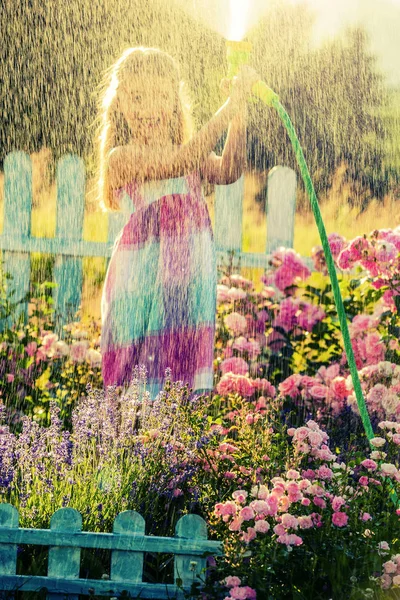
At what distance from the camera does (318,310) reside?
12.9ft

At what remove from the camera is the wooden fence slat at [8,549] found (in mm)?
2104

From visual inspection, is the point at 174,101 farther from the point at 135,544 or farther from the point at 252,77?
the point at 135,544

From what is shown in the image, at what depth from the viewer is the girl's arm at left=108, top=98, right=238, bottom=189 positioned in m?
2.90

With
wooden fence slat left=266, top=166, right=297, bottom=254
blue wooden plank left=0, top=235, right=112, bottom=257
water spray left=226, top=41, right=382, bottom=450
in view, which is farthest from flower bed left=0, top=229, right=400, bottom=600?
wooden fence slat left=266, top=166, right=297, bottom=254

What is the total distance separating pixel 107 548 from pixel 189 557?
0.62ft

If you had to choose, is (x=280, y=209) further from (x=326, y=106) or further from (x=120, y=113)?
(x=326, y=106)

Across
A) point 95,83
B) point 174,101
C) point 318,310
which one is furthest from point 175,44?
point 174,101

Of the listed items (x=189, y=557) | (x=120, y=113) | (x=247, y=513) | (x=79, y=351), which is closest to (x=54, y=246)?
(x=79, y=351)

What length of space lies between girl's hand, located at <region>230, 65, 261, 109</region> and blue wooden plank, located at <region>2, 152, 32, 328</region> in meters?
2.30

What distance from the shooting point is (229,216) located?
490 cm

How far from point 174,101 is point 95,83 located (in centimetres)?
389

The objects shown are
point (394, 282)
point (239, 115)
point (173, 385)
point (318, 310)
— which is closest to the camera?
point (173, 385)

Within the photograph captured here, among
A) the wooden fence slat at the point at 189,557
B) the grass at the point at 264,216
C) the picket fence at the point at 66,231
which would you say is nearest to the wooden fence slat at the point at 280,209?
the picket fence at the point at 66,231

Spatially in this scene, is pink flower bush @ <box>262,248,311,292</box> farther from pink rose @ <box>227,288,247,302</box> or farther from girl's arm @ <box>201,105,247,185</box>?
girl's arm @ <box>201,105,247,185</box>
